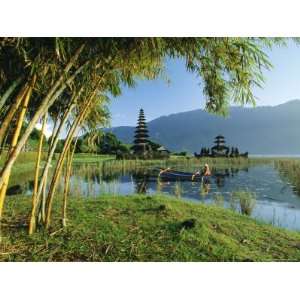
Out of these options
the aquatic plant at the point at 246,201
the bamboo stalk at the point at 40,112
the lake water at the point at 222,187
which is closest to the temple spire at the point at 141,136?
the lake water at the point at 222,187

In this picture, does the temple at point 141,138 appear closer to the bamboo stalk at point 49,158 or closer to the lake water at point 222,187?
the lake water at point 222,187

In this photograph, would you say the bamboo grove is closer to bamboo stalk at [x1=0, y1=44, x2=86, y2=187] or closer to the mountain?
bamboo stalk at [x1=0, y1=44, x2=86, y2=187]

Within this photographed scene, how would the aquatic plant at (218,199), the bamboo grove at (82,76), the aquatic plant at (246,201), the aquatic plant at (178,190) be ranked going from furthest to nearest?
1. the aquatic plant at (178,190)
2. the aquatic plant at (218,199)
3. the aquatic plant at (246,201)
4. the bamboo grove at (82,76)

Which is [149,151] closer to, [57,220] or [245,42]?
[57,220]

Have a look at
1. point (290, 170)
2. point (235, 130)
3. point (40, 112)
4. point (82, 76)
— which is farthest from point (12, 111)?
point (290, 170)

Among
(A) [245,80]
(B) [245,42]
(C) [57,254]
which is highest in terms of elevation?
(B) [245,42]
